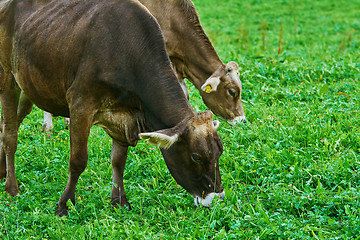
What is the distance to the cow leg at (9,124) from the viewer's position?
19.6 ft

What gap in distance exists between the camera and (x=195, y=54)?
25.2ft

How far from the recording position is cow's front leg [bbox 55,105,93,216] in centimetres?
505

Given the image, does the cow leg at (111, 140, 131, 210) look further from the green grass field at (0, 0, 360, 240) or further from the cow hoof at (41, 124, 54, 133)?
the cow hoof at (41, 124, 54, 133)

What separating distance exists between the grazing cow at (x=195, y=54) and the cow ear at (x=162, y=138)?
300 centimetres

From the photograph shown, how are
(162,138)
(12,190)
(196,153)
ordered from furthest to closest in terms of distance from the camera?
(12,190) → (196,153) → (162,138)

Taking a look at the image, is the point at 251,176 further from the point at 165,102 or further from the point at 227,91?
the point at 227,91

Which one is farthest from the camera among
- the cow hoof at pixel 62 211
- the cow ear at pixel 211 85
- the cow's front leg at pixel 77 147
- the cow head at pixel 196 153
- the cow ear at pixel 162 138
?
the cow ear at pixel 211 85

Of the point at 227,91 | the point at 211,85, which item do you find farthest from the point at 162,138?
the point at 227,91

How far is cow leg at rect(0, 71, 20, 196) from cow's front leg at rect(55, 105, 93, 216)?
3.01 ft

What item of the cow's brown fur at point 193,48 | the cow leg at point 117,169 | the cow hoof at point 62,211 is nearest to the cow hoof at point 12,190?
the cow hoof at point 62,211

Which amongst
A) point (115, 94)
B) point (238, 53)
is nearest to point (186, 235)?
point (115, 94)

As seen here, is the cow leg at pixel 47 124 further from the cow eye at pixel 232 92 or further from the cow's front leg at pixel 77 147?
the cow eye at pixel 232 92

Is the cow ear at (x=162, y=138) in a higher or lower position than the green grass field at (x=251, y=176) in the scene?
higher

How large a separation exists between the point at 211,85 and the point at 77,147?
2717mm
